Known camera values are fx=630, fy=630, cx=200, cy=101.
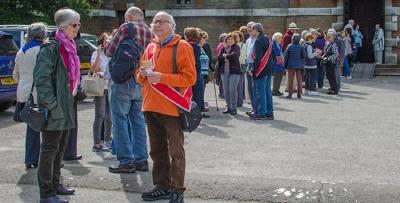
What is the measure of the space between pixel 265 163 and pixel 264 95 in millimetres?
4158

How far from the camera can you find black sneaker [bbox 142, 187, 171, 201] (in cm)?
655

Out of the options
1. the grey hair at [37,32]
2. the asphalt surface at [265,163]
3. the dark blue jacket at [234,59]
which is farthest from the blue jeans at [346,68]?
the grey hair at [37,32]

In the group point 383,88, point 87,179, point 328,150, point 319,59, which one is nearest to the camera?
point 87,179

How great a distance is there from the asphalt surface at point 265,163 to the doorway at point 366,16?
45.1 ft

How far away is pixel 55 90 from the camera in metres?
6.26

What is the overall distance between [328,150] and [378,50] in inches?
685

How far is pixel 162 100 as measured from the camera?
6246mm

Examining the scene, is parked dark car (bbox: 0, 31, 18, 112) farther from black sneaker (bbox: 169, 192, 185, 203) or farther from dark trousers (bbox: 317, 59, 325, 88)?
dark trousers (bbox: 317, 59, 325, 88)

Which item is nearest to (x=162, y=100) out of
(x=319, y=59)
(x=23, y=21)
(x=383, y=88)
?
(x=319, y=59)

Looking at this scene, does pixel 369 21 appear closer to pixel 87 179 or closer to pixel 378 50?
pixel 378 50

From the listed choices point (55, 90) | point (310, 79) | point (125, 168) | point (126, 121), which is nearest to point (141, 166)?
point (125, 168)

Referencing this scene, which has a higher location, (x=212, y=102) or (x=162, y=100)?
(x=162, y=100)

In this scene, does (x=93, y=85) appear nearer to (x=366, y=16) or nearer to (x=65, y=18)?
(x=65, y=18)

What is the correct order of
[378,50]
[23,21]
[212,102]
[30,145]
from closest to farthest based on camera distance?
[30,145] → [212,102] → [23,21] → [378,50]
